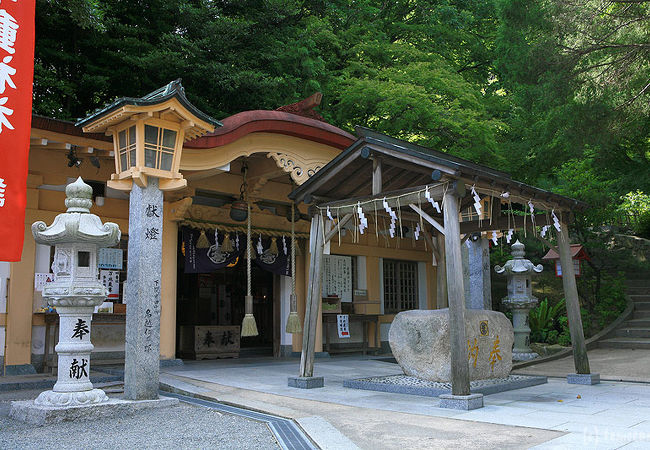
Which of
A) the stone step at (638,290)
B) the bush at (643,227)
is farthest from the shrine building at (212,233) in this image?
the bush at (643,227)

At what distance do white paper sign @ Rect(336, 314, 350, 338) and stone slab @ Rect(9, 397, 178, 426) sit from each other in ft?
24.6

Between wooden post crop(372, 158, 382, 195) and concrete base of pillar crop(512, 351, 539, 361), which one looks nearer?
wooden post crop(372, 158, 382, 195)

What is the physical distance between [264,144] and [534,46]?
7.44 meters

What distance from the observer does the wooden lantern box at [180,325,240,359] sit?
1311 centimetres

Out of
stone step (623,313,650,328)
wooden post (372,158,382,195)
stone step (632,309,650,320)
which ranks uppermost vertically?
wooden post (372,158,382,195)

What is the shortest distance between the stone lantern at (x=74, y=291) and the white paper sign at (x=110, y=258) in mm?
3945

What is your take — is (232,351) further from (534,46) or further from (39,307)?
(534,46)

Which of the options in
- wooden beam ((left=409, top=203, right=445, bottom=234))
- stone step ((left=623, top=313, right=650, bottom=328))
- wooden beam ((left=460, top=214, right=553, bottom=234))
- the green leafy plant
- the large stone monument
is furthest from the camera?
the green leafy plant

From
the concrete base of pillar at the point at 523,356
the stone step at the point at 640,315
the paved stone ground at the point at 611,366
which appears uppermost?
the stone step at the point at 640,315

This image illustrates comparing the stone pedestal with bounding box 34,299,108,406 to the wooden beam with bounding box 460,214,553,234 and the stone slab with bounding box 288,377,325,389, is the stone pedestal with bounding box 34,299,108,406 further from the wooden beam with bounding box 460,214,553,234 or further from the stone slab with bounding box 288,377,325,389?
the wooden beam with bounding box 460,214,553,234

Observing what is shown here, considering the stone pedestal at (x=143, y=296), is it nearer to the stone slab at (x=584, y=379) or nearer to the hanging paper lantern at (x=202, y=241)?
the hanging paper lantern at (x=202, y=241)

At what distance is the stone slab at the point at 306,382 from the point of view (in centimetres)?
848

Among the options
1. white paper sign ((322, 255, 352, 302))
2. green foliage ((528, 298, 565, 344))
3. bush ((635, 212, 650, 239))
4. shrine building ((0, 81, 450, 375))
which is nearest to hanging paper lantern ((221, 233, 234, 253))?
shrine building ((0, 81, 450, 375))

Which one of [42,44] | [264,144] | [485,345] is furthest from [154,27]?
[485,345]
